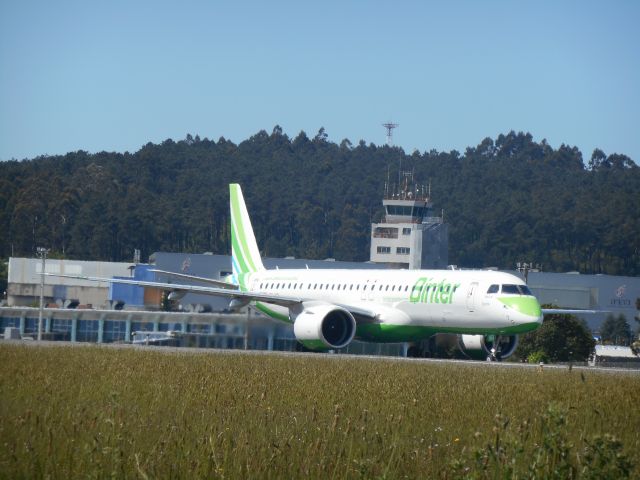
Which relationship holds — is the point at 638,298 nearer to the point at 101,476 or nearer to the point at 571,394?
the point at 571,394

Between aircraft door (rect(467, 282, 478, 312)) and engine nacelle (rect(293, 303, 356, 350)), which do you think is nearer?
aircraft door (rect(467, 282, 478, 312))

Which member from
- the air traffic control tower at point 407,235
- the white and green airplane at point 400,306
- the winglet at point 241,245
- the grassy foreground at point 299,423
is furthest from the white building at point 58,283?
the grassy foreground at point 299,423

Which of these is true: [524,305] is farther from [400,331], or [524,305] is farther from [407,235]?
[407,235]

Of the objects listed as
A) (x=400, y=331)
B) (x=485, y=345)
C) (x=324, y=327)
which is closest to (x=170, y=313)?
(x=324, y=327)

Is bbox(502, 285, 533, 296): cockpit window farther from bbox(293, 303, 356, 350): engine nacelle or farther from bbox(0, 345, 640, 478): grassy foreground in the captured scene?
bbox(0, 345, 640, 478): grassy foreground

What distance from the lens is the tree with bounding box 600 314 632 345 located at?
102 meters

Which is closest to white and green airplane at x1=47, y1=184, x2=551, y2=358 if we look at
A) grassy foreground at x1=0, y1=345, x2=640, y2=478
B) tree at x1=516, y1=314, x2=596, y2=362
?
grassy foreground at x1=0, y1=345, x2=640, y2=478

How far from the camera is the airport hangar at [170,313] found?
43.3 m

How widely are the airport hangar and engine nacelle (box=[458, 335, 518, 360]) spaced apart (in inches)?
194

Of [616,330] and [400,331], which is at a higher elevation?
[400,331]

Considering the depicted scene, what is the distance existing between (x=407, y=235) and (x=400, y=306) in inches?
2465

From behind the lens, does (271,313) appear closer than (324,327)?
No

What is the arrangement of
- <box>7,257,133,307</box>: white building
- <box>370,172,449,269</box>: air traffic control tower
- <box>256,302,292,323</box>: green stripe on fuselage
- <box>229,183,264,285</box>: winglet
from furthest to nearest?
<box>7,257,133,307</box>: white building < <box>370,172,449,269</box>: air traffic control tower < <box>229,183,264,285</box>: winglet < <box>256,302,292,323</box>: green stripe on fuselage

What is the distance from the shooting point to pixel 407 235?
339 feet
